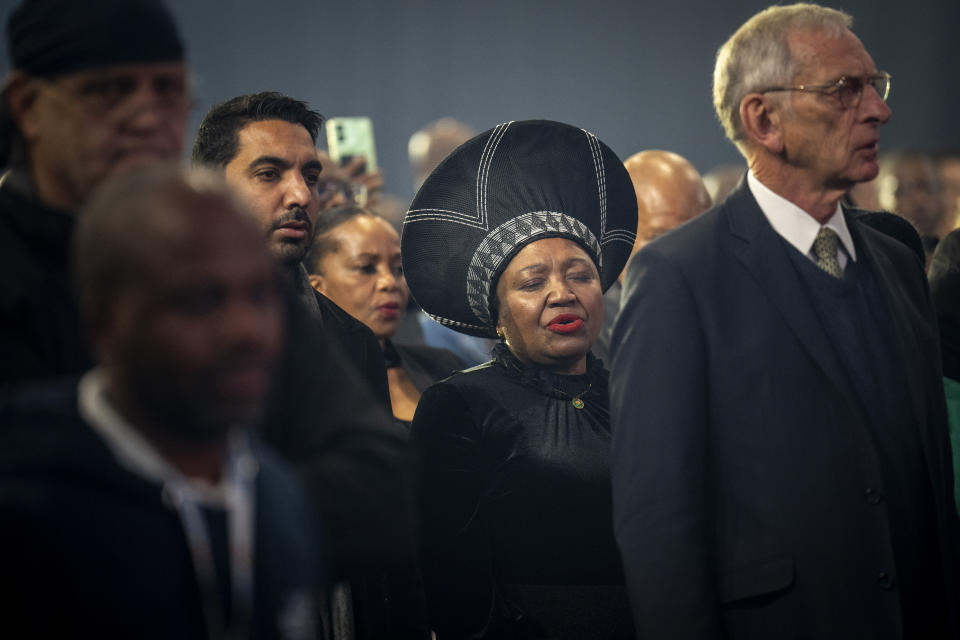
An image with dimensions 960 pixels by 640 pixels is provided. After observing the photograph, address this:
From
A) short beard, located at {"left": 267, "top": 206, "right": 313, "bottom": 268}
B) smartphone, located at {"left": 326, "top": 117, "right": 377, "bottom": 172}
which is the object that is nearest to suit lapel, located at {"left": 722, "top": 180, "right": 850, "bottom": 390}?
short beard, located at {"left": 267, "top": 206, "right": 313, "bottom": 268}

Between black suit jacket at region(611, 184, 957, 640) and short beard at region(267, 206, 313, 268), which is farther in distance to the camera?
short beard at region(267, 206, 313, 268)

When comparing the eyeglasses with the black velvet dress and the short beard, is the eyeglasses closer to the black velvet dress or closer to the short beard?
the black velvet dress

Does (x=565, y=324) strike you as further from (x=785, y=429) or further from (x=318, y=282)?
(x=318, y=282)

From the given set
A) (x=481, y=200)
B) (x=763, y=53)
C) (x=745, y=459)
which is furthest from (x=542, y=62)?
(x=745, y=459)

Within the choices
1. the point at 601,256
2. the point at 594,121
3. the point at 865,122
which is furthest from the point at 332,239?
the point at 594,121

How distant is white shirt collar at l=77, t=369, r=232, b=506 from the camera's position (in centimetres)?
99

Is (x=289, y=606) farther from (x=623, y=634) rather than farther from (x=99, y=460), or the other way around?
(x=623, y=634)

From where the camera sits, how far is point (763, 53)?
7.02 ft

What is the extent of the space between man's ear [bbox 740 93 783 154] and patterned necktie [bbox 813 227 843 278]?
0.62ft

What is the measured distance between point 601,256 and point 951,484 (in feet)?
3.39

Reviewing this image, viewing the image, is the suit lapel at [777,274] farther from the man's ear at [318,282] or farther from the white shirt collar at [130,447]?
the man's ear at [318,282]

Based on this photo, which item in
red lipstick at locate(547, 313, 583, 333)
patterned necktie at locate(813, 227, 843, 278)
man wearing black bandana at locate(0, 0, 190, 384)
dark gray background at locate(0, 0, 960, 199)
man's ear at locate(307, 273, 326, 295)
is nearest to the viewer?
man wearing black bandana at locate(0, 0, 190, 384)

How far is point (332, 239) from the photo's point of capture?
3680mm

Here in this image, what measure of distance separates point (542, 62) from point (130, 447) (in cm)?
1012
